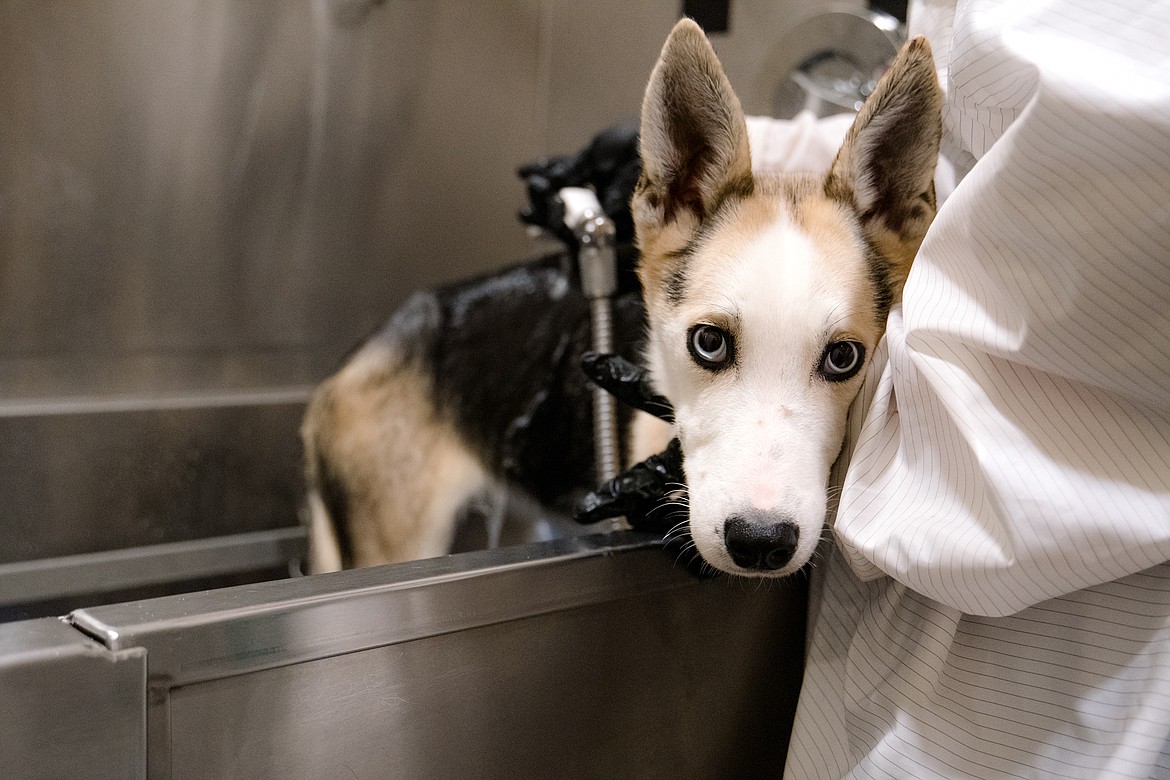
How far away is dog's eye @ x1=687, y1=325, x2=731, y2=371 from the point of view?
86cm

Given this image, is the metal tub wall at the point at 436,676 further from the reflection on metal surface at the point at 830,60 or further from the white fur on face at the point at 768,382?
the reflection on metal surface at the point at 830,60

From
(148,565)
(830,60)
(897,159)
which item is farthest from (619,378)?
(148,565)

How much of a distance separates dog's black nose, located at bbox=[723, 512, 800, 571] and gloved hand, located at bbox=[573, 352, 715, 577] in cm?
11

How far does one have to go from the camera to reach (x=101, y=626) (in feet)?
1.96

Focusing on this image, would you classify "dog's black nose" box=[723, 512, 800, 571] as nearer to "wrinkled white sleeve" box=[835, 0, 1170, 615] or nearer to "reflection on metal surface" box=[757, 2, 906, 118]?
"wrinkled white sleeve" box=[835, 0, 1170, 615]

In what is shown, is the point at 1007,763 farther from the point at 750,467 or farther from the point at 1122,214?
the point at 1122,214

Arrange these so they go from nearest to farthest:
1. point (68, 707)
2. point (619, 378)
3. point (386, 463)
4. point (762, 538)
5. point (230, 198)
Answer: point (68, 707), point (762, 538), point (619, 378), point (386, 463), point (230, 198)

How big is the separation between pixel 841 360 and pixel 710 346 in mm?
121

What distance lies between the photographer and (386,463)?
152 centimetres

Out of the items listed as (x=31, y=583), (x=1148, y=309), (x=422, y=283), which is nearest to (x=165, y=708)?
(x=1148, y=309)

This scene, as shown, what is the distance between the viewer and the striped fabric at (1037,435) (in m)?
0.57

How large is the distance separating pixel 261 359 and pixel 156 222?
1.13 feet

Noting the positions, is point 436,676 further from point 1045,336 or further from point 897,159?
point 897,159

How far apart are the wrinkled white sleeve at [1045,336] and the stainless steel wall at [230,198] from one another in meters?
1.14
